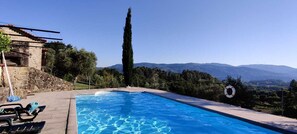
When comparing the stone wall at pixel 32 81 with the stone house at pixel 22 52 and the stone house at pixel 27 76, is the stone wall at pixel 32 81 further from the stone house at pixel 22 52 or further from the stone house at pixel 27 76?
the stone house at pixel 22 52

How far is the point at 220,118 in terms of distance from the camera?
28.0 ft

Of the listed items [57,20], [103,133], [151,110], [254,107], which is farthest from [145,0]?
[103,133]

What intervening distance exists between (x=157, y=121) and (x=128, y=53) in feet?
39.7

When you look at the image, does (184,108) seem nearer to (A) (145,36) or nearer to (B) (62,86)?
(B) (62,86)

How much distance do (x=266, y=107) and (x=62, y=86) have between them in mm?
14313

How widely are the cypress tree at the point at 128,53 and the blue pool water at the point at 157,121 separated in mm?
7506

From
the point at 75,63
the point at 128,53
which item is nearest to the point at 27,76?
the point at 128,53

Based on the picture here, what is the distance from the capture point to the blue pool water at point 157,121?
296 inches

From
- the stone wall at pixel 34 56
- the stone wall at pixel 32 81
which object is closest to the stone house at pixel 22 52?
the stone wall at pixel 34 56

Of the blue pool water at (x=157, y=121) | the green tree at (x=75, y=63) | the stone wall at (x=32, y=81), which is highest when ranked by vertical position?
the green tree at (x=75, y=63)

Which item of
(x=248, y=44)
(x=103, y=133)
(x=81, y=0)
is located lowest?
(x=103, y=133)

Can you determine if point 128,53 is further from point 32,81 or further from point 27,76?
point 27,76

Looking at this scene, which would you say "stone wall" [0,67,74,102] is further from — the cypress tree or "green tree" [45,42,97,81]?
"green tree" [45,42,97,81]

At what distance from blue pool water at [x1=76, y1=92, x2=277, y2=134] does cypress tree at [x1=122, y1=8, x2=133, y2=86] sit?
24.6 feet
